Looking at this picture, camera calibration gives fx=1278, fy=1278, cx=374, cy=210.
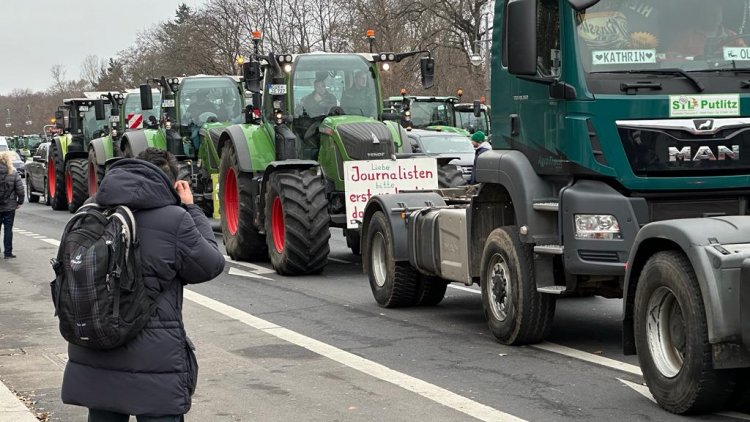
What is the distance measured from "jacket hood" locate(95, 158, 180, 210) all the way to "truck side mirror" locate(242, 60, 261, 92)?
39.1 ft

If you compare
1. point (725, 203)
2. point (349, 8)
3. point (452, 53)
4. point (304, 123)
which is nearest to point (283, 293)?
point (304, 123)

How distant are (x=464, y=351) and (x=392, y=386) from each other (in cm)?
154

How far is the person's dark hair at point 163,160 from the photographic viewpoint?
5.76 metres

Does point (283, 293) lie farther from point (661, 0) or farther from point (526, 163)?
point (661, 0)

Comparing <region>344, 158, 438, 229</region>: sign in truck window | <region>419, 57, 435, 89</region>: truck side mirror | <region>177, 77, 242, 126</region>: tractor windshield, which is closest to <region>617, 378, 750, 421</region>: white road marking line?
<region>344, 158, 438, 229</region>: sign in truck window

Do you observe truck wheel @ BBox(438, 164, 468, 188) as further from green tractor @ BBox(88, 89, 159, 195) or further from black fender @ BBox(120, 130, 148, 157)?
green tractor @ BBox(88, 89, 159, 195)

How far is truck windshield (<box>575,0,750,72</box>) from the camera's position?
934 cm

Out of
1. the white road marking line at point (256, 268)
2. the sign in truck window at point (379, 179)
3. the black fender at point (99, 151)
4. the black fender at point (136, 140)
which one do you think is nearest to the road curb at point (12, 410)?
the sign in truck window at point (379, 179)

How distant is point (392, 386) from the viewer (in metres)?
8.99

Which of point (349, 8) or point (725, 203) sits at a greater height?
point (349, 8)

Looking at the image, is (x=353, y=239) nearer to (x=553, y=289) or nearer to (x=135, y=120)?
(x=553, y=289)

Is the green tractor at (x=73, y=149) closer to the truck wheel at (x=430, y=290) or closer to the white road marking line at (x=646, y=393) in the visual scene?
the truck wheel at (x=430, y=290)

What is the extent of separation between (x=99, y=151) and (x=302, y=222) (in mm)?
14992

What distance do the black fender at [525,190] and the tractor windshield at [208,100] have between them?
14.7 m
